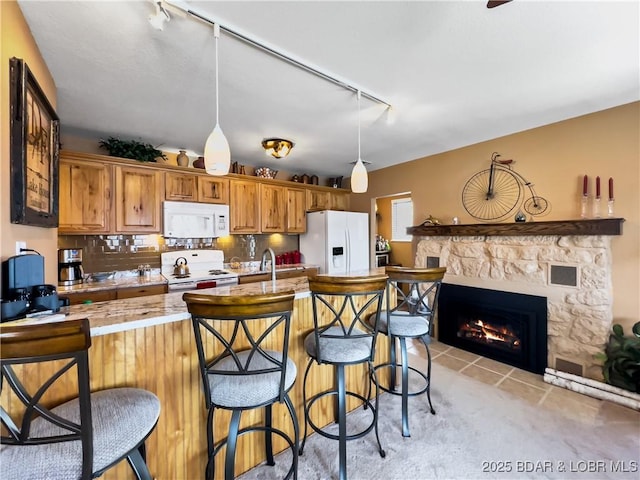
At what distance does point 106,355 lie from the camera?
123 centimetres

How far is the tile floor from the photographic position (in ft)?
7.06

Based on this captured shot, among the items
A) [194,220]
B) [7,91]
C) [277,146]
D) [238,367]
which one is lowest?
[238,367]

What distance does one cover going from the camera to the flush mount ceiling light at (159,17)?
137 cm

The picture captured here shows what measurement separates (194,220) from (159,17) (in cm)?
256

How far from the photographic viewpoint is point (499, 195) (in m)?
3.22

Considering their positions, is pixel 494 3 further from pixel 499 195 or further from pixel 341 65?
pixel 499 195

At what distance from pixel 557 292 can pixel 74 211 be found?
16.4 feet

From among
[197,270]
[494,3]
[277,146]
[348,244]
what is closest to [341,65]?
[494,3]

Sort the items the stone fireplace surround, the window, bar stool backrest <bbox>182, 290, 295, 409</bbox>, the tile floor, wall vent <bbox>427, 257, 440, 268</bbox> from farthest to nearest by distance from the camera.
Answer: the window
wall vent <bbox>427, 257, 440, 268</bbox>
the stone fireplace surround
the tile floor
bar stool backrest <bbox>182, 290, 295, 409</bbox>

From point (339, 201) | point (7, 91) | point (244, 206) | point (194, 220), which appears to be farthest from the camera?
point (339, 201)

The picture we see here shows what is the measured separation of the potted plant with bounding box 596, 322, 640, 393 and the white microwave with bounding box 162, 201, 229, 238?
429cm

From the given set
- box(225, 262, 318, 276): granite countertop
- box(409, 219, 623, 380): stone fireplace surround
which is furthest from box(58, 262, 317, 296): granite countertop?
box(409, 219, 623, 380): stone fireplace surround

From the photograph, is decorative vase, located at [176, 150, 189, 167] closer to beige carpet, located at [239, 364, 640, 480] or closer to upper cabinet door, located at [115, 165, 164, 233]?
upper cabinet door, located at [115, 165, 164, 233]

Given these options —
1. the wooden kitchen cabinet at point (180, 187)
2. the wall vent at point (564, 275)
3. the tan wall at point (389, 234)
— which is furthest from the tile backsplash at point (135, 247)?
the wall vent at point (564, 275)
